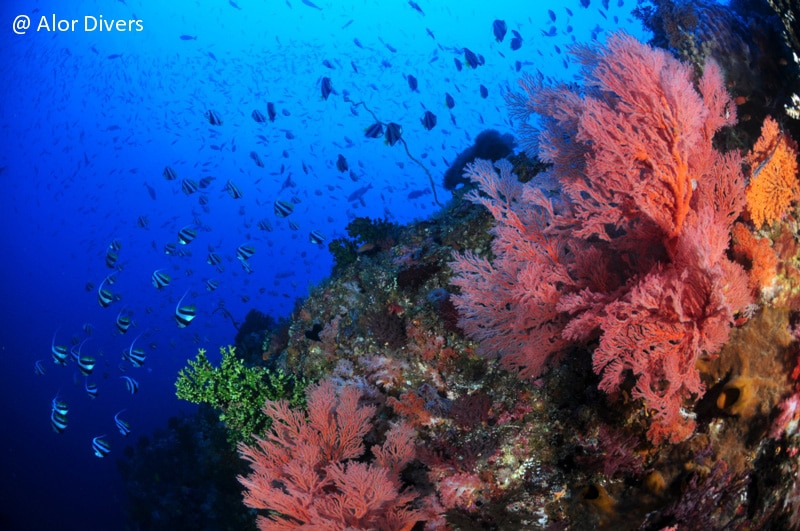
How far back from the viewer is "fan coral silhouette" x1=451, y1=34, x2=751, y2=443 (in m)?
2.69

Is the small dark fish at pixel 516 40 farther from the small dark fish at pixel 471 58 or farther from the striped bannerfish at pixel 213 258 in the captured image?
the striped bannerfish at pixel 213 258

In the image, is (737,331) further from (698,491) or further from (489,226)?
(489,226)

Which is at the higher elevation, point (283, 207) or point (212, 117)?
point (212, 117)

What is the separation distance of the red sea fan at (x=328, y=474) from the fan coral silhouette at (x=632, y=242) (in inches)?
58.4

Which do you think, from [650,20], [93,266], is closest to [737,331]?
[650,20]

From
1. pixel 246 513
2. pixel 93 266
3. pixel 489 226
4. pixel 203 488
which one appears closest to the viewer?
pixel 489 226

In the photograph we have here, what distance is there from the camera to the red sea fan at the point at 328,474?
11.4 ft

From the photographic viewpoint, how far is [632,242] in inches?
123

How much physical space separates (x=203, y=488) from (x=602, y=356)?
47.4ft

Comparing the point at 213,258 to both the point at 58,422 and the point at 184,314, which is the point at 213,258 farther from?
the point at 58,422

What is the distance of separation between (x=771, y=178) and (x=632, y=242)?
3.77 ft

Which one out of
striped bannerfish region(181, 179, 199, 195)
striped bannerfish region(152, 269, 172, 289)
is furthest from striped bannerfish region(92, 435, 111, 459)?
striped bannerfish region(181, 179, 199, 195)

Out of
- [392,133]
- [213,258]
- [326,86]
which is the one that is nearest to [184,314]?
[392,133]

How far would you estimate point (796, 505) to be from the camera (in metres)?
3.17
